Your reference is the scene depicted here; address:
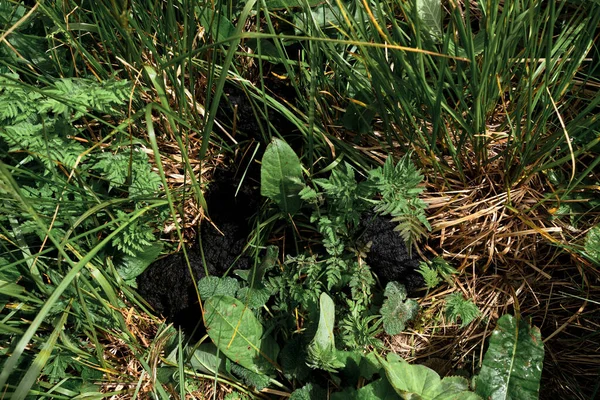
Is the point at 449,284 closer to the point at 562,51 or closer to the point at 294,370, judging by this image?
the point at 294,370

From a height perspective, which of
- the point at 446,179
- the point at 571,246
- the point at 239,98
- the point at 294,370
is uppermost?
the point at 239,98

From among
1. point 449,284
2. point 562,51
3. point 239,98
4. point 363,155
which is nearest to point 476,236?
point 449,284

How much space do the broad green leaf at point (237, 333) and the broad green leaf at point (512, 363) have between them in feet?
1.92

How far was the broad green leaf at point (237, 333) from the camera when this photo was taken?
1614 mm

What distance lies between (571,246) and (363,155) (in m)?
0.61

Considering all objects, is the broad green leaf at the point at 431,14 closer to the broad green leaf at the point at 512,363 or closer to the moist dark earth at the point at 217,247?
the moist dark earth at the point at 217,247

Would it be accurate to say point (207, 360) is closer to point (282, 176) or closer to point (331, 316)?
point (331, 316)

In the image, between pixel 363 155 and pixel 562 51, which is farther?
pixel 363 155

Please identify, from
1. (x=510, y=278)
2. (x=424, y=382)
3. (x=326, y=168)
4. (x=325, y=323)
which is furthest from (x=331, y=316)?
(x=510, y=278)

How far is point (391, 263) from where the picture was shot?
1607 mm

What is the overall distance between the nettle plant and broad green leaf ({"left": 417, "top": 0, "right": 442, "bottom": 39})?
0.37m

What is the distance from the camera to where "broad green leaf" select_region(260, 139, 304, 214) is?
1601 millimetres

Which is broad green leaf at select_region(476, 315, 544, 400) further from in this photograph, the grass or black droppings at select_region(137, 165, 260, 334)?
black droppings at select_region(137, 165, 260, 334)

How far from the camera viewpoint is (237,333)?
1.63 meters
